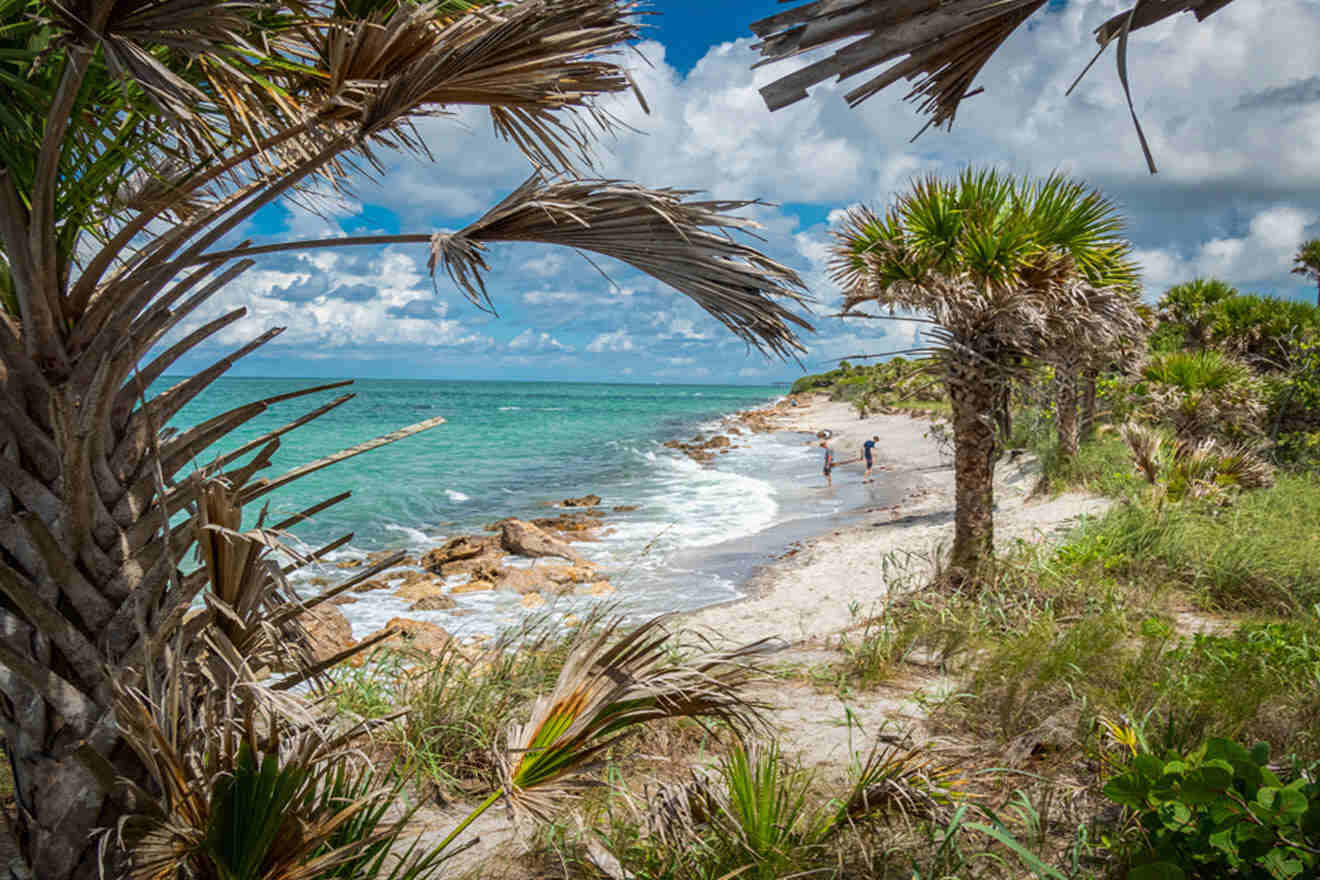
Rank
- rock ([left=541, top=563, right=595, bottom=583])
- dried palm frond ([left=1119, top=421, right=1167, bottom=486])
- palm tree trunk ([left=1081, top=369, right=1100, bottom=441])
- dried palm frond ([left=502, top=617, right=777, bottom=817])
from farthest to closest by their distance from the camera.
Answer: palm tree trunk ([left=1081, top=369, right=1100, bottom=441]) < rock ([left=541, top=563, right=595, bottom=583]) < dried palm frond ([left=1119, top=421, right=1167, bottom=486]) < dried palm frond ([left=502, top=617, right=777, bottom=817])

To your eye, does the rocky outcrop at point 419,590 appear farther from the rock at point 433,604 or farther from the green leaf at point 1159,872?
the green leaf at point 1159,872

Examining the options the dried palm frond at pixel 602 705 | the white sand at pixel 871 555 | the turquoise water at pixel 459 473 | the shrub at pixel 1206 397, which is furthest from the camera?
the turquoise water at pixel 459 473

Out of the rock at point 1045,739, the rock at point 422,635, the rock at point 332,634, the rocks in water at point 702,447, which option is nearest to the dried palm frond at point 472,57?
the rock at point 1045,739

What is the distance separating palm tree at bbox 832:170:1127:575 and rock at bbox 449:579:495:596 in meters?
6.82

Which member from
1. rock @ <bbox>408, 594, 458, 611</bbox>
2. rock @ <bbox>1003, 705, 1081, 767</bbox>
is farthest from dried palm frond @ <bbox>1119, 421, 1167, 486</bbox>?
rock @ <bbox>408, 594, 458, 611</bbox>

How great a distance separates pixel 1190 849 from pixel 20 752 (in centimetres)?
330

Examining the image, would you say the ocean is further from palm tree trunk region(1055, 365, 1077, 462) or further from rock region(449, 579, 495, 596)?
palm tree trunk region(1055, 365, 1077, 462)

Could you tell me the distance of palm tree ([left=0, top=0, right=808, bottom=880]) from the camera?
1938 millimetres

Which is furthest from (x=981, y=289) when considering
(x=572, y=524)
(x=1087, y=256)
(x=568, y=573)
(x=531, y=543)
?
(x=572, y=524)

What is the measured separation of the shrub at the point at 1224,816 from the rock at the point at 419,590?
31.5 ft

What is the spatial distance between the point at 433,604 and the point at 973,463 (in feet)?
23.5

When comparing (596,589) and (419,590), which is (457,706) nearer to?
(596,589)

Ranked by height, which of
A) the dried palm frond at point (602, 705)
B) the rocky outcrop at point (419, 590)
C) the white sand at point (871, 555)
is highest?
the dried palm frond at point (602, 705)

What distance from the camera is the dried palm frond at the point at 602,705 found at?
2.33 m
